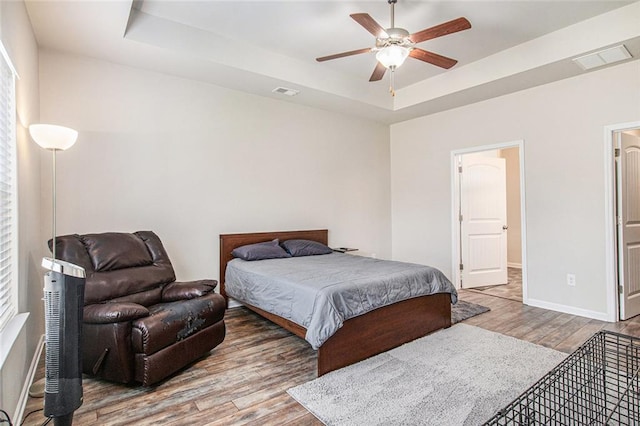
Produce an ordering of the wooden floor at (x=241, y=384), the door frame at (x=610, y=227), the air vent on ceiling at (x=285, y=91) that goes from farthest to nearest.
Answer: the air vent on ceiling at (x=285, y=91) → the door frame at (x=610, y=227) → the wooden floor at (x=241, y=384)

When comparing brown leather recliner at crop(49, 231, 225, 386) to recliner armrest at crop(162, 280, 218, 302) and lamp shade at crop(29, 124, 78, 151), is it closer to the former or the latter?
recliner armrest at crop(162, 280, 218, 302)

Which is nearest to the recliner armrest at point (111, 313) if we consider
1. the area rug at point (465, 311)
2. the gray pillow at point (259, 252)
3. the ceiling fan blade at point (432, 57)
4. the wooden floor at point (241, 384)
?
the wooden floor at point (241, 384)

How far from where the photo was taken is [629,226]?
12.2 ft

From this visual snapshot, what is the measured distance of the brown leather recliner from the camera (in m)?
2.20

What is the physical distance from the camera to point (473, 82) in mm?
4156

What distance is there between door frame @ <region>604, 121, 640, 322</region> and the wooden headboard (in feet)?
11.1

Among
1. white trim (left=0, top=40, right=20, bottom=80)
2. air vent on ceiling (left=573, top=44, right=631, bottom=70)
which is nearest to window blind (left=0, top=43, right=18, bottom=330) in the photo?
white trim (left=0, top=40, right=20, bottom=80)

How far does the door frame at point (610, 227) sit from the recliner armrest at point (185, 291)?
4065 millimetres

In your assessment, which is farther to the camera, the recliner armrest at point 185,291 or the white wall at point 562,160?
the white wall at point 562,160

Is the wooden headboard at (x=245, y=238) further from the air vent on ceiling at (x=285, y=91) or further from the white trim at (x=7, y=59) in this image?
the white trim at (x=7, y=59)

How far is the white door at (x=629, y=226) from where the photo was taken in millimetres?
3633

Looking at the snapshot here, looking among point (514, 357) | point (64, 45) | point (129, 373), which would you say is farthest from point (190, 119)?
point (514, 357)

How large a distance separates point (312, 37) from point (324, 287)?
8.43ft

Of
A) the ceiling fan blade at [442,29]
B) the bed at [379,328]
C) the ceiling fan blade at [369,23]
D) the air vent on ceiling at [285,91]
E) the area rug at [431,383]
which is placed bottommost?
the area rug at [431,383]
